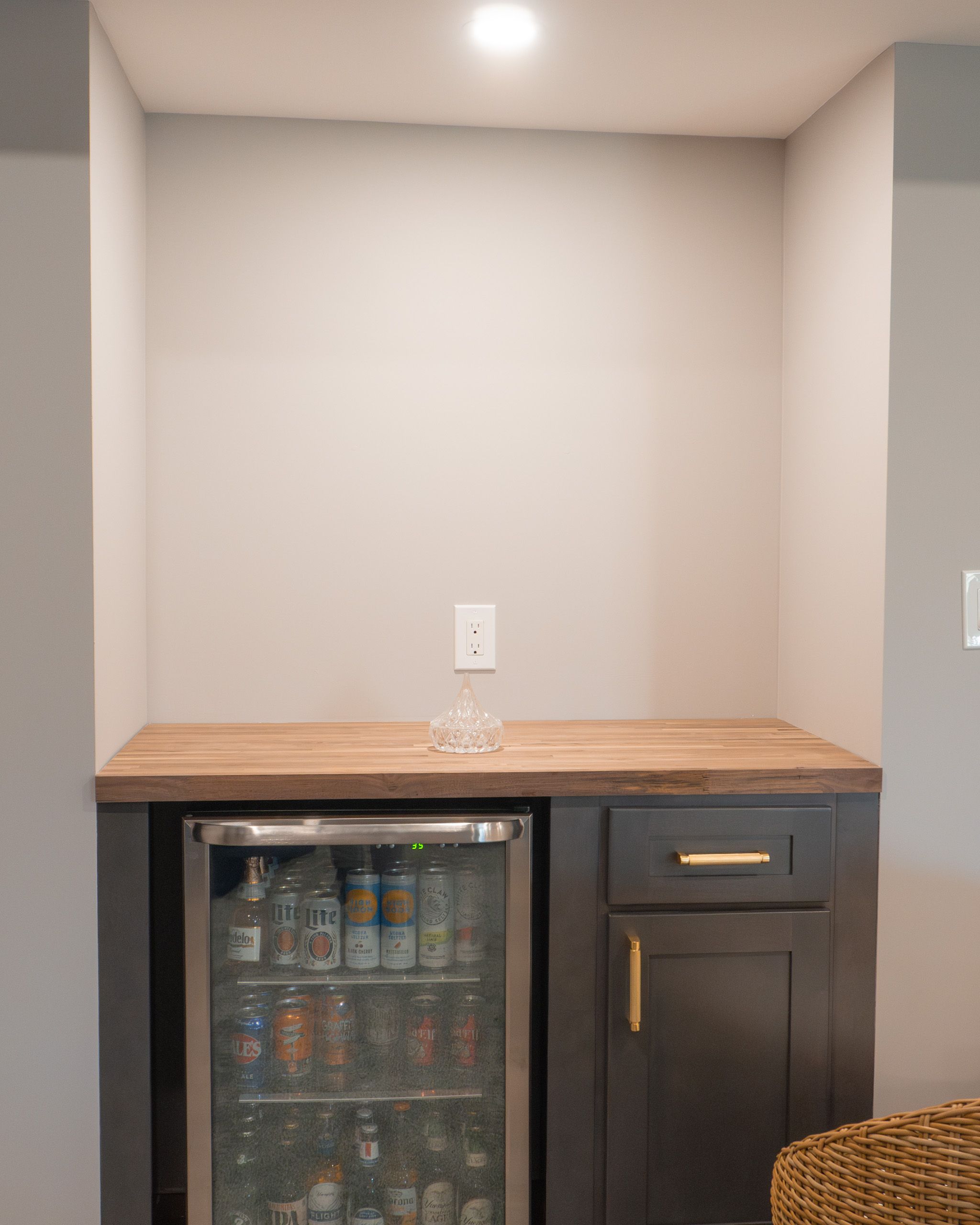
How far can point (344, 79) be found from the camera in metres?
1.92

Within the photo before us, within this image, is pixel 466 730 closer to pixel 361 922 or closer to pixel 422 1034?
pixel 361 922

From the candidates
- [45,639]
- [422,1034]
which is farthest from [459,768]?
[45,639]

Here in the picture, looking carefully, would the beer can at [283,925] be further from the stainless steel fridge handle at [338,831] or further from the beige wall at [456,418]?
the beige wall at [456,418]

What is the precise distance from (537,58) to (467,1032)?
177 centimetres

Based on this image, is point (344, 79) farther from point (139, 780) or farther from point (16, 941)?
point (16, 941)

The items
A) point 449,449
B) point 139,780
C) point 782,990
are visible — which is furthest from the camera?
point 449,449

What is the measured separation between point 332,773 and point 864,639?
99 centimetres

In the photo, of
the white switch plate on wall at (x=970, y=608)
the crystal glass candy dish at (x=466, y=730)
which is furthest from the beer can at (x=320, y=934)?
the white switch plate on wall at (x=970, y=608)

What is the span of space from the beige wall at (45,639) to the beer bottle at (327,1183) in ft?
1.22

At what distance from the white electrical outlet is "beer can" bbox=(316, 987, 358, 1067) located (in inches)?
25.8

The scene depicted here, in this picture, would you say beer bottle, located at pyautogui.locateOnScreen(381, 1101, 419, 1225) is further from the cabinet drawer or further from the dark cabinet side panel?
the cabinet drawer

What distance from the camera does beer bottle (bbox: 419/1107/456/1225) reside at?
Result: 1.78m

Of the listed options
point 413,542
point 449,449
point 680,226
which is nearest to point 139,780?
point 413,542

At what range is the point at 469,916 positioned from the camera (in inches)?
70.4
